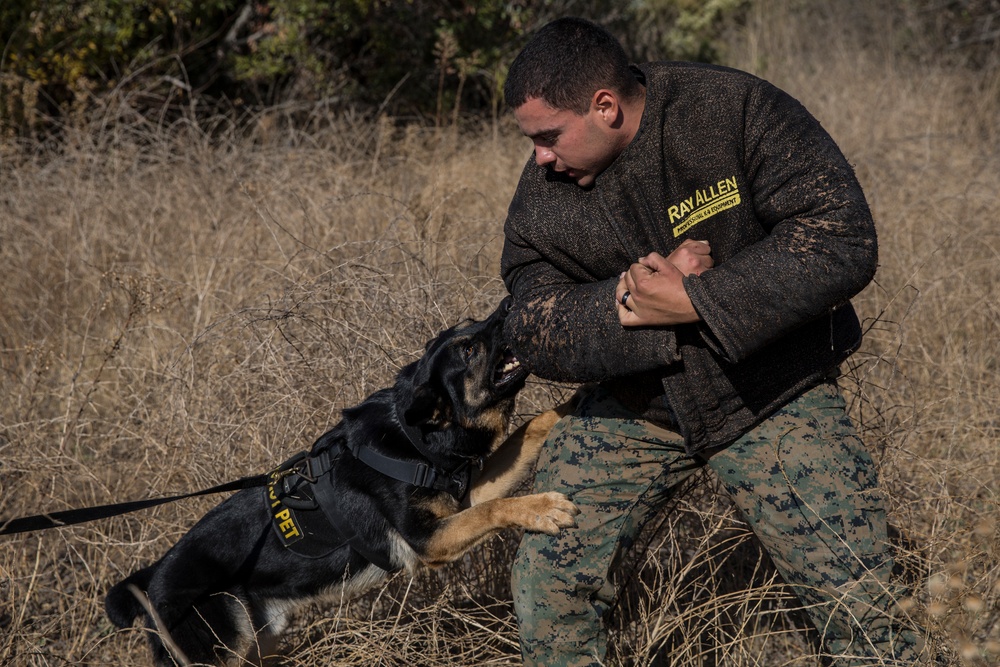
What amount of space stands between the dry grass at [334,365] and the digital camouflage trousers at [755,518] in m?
0.21

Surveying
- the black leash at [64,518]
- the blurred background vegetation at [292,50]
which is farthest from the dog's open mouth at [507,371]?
the blurred background vegetation at [292,50]

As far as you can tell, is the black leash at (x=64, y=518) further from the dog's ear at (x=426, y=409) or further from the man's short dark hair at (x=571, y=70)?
the man's short dark hair at (x=571, y=70)

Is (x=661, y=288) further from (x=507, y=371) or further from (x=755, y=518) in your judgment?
(x=507, y=371)

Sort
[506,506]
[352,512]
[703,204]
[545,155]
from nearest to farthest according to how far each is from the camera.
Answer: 1. [703,204]
2. [545,155]
3. [506,506]
4. [352,512]

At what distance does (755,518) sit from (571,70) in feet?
4.75

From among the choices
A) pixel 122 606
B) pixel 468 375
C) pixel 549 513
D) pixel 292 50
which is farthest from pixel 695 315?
pixel 292 50

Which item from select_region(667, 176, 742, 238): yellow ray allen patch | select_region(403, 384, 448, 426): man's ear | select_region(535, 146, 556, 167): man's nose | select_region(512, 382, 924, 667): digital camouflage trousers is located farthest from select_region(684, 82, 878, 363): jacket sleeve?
select_region(403, 384, 448, 426): man's ear

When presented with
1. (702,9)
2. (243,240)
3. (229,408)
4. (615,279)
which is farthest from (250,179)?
(702,9)

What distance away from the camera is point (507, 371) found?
10.8 feet

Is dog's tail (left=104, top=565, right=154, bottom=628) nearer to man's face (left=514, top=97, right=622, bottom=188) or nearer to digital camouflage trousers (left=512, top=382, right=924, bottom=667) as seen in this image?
digital camouflage trousers (left=512, top=382, right=924, bottom=667)

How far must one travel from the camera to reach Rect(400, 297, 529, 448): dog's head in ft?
10.6

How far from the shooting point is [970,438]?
162 inches

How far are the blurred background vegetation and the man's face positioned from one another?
14.5ft

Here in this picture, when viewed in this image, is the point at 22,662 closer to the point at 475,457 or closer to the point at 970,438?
the point at 475,457
